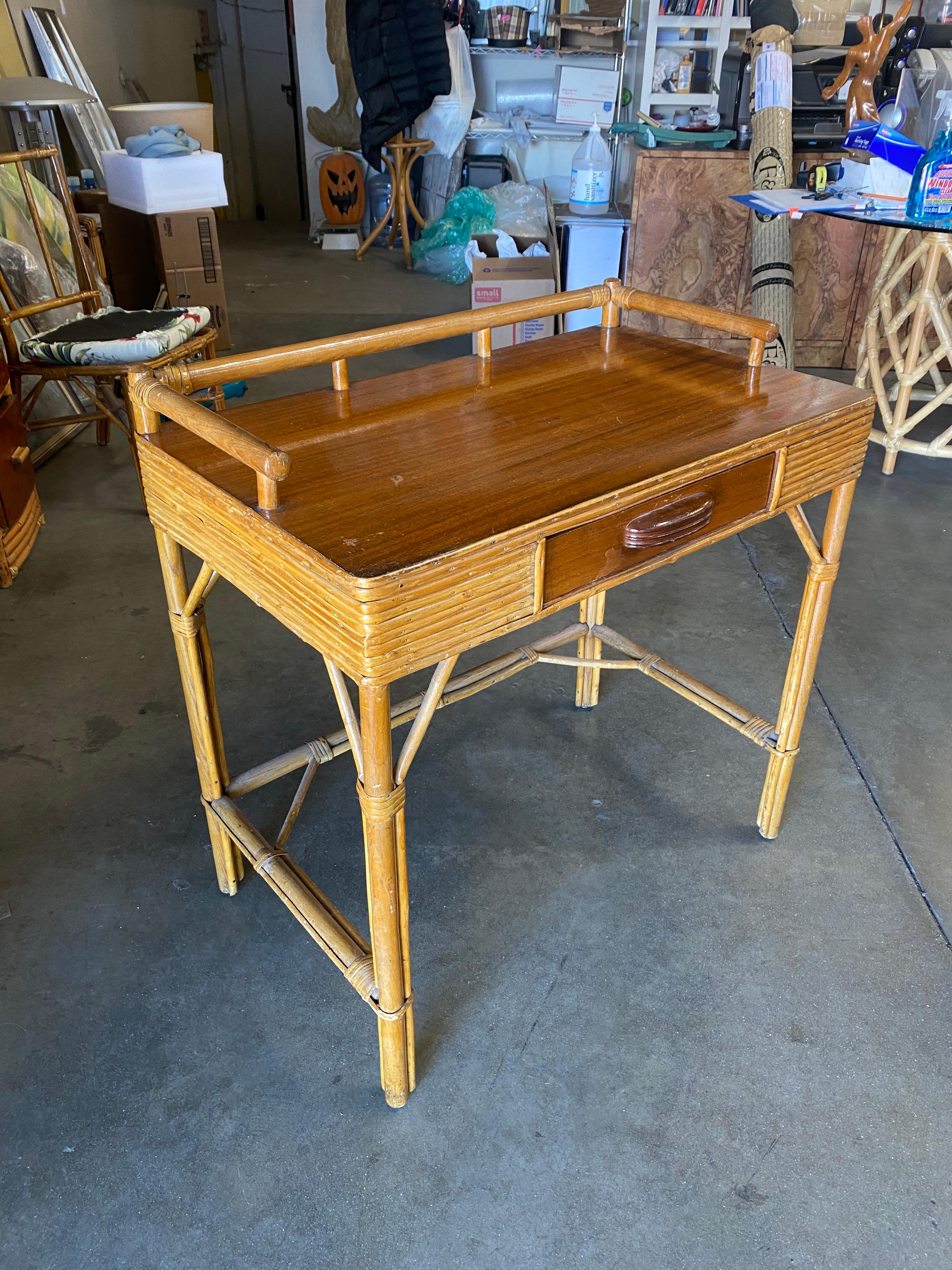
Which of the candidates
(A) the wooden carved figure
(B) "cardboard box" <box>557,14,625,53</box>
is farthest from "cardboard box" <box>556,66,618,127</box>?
(A) the wooden carved figure

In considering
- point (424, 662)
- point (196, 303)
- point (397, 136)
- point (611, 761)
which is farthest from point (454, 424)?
point (397, 136)

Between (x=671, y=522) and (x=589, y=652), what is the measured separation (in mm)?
825

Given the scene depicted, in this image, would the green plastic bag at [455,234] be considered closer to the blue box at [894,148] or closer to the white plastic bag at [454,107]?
the white plastic bag at [454,107]

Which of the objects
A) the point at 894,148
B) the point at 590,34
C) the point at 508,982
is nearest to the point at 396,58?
the point at 590,34

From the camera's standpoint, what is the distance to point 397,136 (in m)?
5.55

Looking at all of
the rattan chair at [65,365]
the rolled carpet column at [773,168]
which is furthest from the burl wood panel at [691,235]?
the rattan chair at [65,365]

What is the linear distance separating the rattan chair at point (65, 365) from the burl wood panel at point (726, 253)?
6.36 feet

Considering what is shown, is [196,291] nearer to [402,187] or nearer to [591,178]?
[591,178]

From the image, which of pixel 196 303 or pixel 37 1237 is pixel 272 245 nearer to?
pixel 196 303

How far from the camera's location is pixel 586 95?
4934 millimetres

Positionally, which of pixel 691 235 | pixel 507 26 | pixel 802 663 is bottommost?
pixel 802 663

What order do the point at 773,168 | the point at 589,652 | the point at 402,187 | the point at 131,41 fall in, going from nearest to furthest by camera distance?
the point at 589,652, the point at 773,168, the point at 402,187, the point at 131,41

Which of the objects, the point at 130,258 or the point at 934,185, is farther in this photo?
the point at 130,258

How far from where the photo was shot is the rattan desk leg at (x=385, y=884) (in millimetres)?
965
